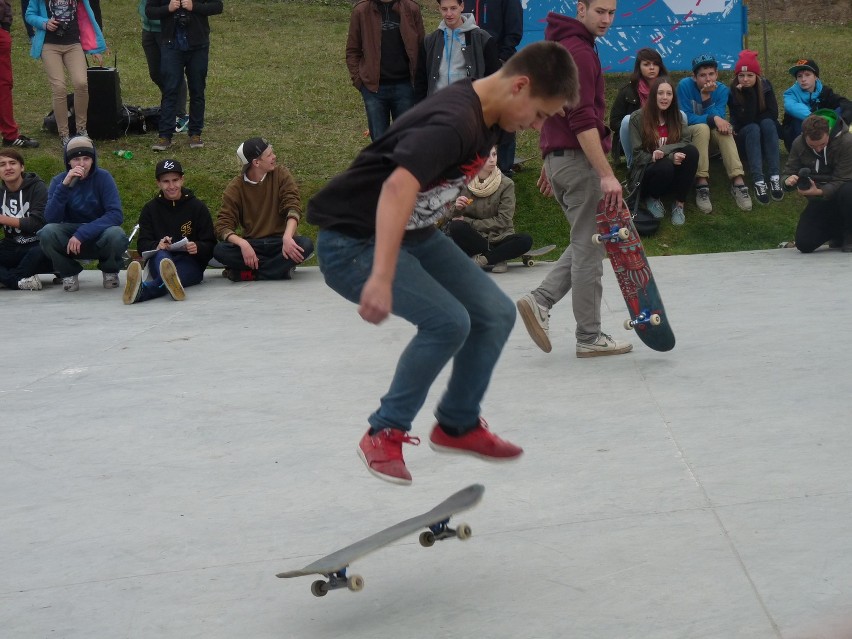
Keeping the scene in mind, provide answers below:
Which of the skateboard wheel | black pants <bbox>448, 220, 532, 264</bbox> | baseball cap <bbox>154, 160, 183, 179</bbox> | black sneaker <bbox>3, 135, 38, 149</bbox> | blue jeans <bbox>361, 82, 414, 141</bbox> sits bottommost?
black pants <bbox>448, 220, 532, 264</bbox>

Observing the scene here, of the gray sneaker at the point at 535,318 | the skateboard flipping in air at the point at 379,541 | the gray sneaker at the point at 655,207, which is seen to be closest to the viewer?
the skateboard flipping in air at the point at 379,541

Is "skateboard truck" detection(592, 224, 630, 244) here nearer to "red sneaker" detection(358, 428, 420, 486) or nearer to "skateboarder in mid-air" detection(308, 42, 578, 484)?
"skateboarder in mid-air" detection(308, 42, 578, 484)

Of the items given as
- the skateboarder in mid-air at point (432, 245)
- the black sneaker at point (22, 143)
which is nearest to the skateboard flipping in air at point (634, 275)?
the skateboarder in mid-air at point (432, 245)

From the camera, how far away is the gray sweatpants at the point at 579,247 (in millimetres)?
6367

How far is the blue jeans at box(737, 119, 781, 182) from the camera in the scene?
35.5 ft

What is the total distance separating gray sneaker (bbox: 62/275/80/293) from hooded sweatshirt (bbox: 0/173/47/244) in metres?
0.48

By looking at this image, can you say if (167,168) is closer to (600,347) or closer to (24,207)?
(24,207)

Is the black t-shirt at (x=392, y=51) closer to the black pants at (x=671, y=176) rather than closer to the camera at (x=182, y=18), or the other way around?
the camera at (x=182, y=18)

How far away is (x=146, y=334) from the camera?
795cm

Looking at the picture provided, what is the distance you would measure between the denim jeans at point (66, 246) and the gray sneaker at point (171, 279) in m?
0.72

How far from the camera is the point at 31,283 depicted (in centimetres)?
963

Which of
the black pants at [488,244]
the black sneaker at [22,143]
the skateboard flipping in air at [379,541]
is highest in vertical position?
the skateboard flipping in air at [379,541]

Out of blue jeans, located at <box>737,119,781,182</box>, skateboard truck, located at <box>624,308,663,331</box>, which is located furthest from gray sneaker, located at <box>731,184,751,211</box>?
skateboard truck, located at <box>624,308,663,331</box>

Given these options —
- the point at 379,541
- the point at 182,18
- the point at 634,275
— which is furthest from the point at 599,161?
the point at 182,18
